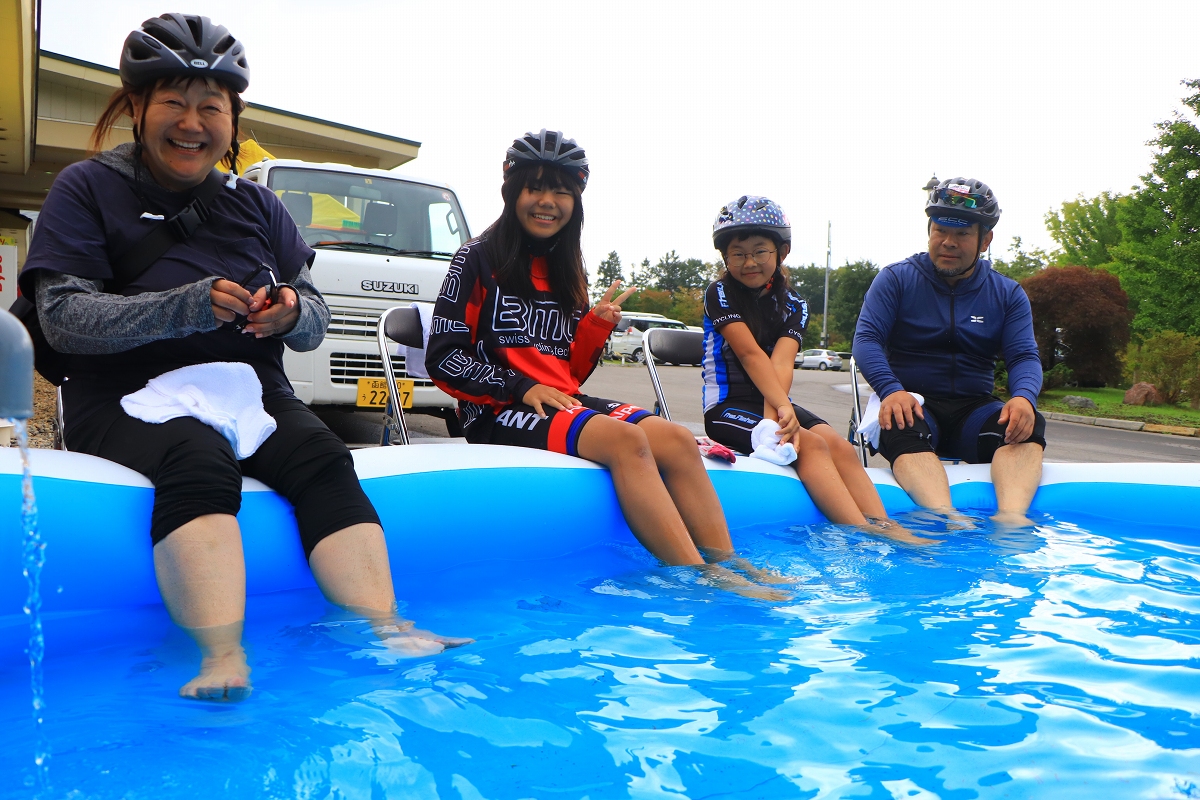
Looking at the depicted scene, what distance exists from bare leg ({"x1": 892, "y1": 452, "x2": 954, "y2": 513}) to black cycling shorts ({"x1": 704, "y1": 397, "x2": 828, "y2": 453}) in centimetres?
42

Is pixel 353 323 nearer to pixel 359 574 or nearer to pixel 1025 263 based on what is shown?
pixel 359 574

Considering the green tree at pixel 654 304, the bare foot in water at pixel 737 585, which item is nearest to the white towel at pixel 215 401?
the bare foot in water at pixel 737 585

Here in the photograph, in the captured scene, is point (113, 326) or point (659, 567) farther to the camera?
point (659, 567)

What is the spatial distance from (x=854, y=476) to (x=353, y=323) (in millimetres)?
3973

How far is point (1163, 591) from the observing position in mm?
3055

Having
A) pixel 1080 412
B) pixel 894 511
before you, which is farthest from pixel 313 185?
pixel 1080 412

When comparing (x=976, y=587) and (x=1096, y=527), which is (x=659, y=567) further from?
(x=1096, y=527)

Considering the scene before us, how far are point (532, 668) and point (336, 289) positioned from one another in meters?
4.87

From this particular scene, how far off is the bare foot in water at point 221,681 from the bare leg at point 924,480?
3.13m

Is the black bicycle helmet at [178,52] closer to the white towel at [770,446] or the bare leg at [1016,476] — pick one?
the white towel at [770,446]

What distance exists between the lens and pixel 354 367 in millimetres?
6602

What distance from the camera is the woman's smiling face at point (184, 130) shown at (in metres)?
2.50

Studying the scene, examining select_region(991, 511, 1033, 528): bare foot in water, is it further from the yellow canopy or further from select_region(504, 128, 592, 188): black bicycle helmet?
the yellow canopy

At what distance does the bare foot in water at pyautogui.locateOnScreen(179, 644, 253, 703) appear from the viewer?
1919mm
